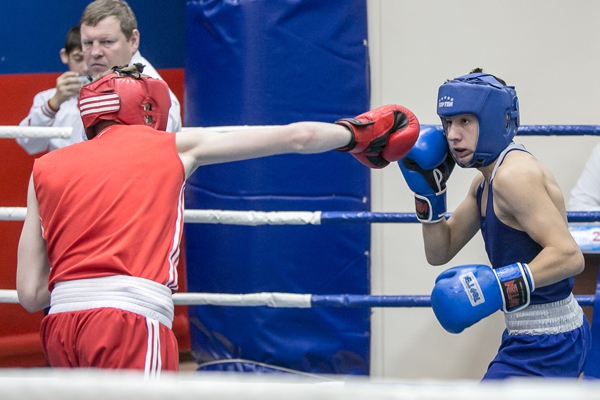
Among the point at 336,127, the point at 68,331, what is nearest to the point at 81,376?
the point at 68,331

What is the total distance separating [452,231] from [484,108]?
0.45 m

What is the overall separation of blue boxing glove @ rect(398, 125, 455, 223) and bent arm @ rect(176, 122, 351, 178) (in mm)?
456

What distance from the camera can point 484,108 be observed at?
216 centimetres

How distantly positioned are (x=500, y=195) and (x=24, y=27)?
3073 millimetres

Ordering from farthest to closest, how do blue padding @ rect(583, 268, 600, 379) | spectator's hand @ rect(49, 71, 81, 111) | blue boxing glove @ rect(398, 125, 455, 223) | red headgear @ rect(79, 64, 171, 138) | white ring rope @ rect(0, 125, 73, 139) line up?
1. spectator's hand @ rect(49, 71, 81, 111)
2. white ring rope @ rect(0, 125, 73, 139)
3. blue padding @ rect(583, 268, 600, 379)
4. blue boxing glove @ rect(398, 125, 455, 223)
5. red headgear @ rect(79, 64, 171, 138)

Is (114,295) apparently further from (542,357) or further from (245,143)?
(542,357)

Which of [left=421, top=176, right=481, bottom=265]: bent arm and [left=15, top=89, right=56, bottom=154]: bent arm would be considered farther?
[left=15, top=89, right=56, bottom=154]: bent arm

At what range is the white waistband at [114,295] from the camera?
1.82 m

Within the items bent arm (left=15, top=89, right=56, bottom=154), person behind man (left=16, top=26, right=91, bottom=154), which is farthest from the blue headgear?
bent arm (left=15, top=89, right=56, bottom=154)

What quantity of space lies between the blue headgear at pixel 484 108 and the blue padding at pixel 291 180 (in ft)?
3.81

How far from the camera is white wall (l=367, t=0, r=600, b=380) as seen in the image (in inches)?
131

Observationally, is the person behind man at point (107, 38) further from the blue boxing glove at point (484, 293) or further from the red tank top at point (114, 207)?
the blue boxing glove at point (484, 293)

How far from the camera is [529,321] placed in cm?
212

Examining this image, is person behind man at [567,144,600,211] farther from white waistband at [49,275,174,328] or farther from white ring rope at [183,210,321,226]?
white waistband at [49,275,174,328]
